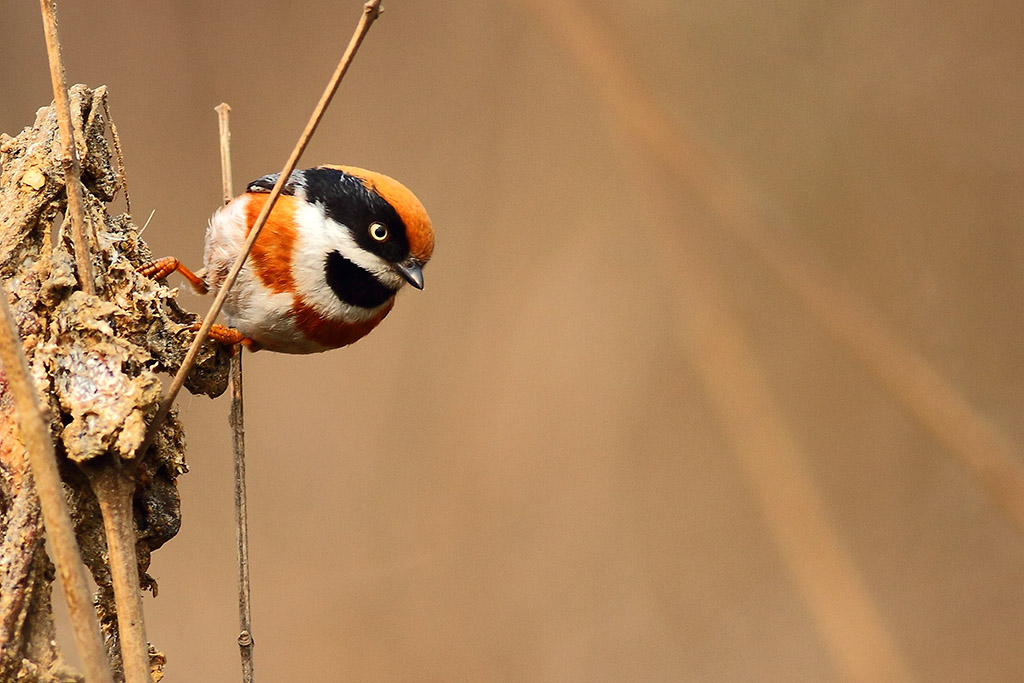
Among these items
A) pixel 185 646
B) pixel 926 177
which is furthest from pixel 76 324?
pixel 926 177

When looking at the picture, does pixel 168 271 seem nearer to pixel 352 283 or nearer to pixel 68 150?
pixel 352 283

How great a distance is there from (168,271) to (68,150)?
0.87 m

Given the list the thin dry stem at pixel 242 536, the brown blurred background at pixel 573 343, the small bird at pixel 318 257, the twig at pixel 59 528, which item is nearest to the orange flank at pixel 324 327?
the small bird at pixel 318 257

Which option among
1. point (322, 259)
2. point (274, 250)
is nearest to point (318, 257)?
point (322, 259)

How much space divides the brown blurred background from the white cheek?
1067 millimetres

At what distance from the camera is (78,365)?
135cm

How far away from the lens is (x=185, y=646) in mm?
3188

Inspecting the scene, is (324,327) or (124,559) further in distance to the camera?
(324,327)

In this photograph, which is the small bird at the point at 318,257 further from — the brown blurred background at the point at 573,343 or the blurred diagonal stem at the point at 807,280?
the brown blurred background at the point at 573,343

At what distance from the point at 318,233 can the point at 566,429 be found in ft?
Answer: 5.19

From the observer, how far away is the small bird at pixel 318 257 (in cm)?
237

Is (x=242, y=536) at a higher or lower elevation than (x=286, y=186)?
lower

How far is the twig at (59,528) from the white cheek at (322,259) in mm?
1453

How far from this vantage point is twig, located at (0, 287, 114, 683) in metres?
0.93
